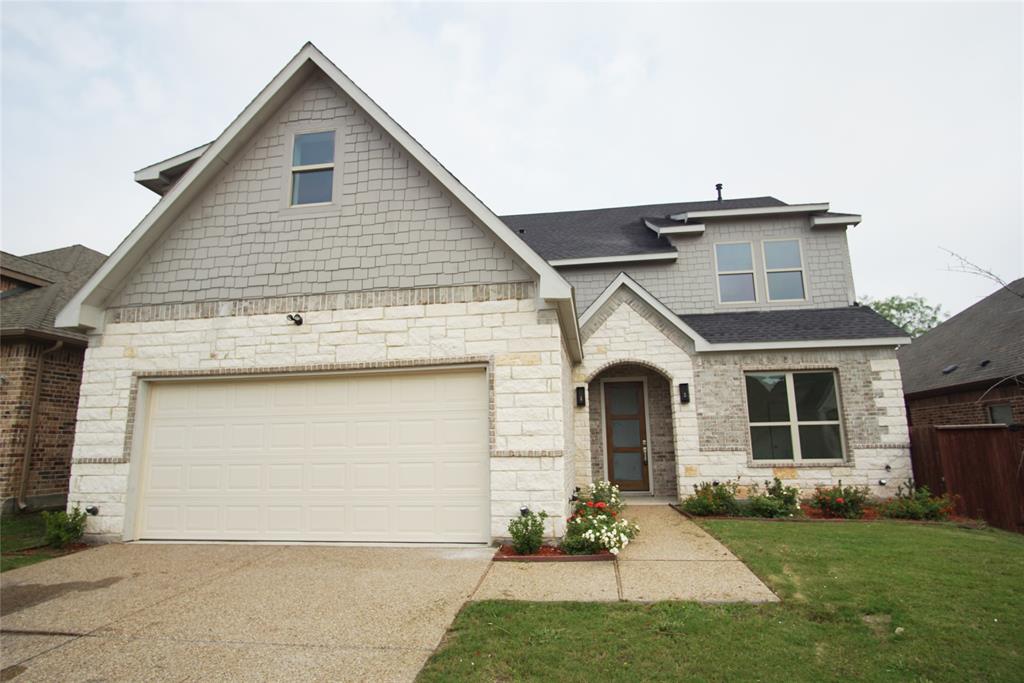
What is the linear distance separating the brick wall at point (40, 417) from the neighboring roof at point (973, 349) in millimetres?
19845

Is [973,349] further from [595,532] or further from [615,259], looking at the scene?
[595,532]

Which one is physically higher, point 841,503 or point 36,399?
point 36,399

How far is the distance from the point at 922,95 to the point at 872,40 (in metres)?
3.35

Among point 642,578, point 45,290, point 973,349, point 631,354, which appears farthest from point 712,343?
point 45,290

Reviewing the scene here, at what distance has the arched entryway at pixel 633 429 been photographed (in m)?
11.7

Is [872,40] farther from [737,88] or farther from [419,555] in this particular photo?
[419,555]

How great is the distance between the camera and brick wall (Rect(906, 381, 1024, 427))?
11.7 meters

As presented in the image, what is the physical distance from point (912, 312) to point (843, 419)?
1579 inches

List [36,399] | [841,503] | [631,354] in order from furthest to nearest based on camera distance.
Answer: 1. [631,354]
2. [36,399]
3. [841,503]

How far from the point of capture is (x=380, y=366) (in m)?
7.45

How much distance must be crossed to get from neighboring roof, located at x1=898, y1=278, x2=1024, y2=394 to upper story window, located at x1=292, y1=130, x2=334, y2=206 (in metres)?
14.0

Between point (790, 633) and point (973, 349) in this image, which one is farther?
point (973, 349)

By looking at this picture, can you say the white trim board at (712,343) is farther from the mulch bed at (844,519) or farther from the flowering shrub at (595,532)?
the flowering shrub at (595,532)

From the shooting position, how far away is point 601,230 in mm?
15664
